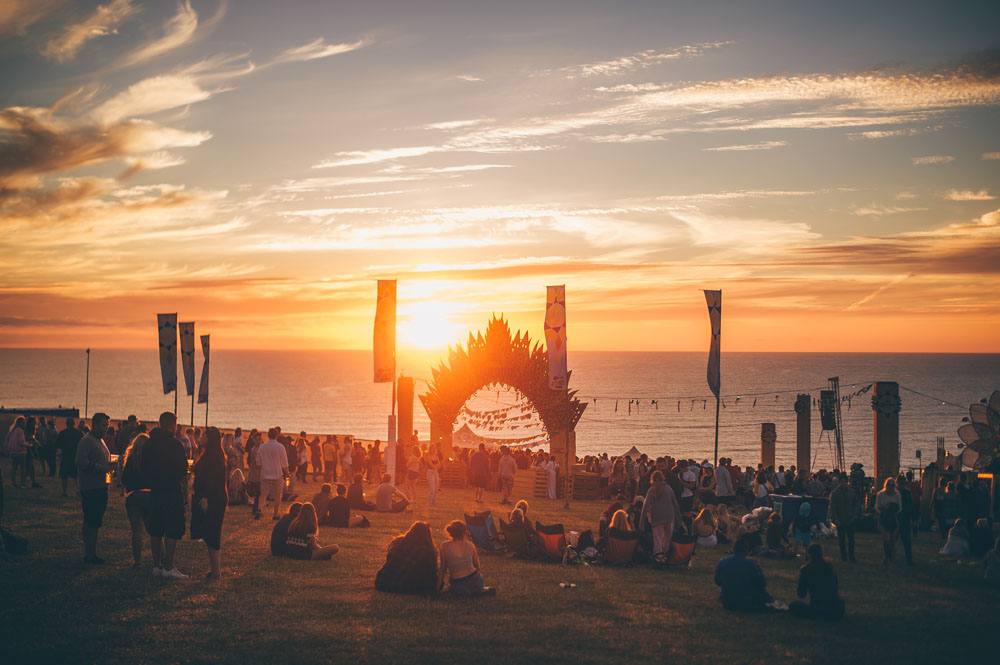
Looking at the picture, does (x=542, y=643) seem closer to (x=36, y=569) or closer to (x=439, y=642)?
(x=439, y=642)

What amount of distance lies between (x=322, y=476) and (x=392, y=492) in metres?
10.0

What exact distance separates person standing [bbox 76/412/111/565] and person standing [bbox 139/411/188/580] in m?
1.00

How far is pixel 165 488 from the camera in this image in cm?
1108

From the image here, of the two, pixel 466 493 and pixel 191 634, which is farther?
pixel 466 493

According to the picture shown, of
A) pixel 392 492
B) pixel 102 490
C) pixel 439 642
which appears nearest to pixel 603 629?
pixel 439 642

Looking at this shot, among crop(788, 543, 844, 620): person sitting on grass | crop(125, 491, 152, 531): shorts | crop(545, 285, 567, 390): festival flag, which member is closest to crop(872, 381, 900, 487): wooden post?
crop(545, 285, 567, 390): festival flag

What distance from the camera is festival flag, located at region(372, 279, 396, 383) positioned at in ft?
76.6

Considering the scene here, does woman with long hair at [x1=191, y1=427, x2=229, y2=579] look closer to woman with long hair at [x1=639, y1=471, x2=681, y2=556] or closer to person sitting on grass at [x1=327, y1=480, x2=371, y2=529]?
person sitting on grass at [x1=327, y1=480, x2=371, y2=529]

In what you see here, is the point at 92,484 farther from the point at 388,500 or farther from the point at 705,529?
the point at 705,529

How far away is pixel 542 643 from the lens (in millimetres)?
9148

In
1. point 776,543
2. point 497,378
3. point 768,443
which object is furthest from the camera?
point 768,443

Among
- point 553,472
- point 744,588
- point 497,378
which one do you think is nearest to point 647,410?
point 497,378

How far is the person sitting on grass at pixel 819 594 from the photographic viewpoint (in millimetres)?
10492

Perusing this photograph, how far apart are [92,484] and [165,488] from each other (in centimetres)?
153
